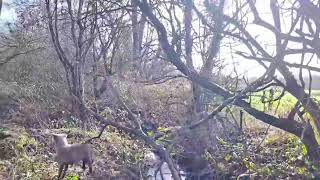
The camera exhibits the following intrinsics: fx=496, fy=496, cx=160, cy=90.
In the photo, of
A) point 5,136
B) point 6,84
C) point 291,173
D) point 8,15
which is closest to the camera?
point 291,173

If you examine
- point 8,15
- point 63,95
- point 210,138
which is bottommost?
point 210,138

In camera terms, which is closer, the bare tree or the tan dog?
the bare tree

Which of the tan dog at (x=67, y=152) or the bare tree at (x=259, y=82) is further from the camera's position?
the tan dog at (x=67, y=152)

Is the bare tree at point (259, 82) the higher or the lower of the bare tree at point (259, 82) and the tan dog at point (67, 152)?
the higher

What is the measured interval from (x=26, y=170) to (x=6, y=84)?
7.50m

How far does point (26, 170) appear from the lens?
29.2 feet

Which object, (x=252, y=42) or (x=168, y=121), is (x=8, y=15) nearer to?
(x=168, y=121)

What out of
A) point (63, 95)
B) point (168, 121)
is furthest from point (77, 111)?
point (168, 121)

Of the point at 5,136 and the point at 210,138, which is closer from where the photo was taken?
the point at 210,138

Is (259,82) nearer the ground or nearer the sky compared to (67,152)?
nearer the sky

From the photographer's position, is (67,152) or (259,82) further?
(67,152)

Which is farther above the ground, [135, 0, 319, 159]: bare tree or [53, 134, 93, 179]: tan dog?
[135, 0, 319, 159]: bare tree

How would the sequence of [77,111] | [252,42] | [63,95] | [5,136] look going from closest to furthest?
1. [252,42]
2. [5,136]
3. [77,111]
4. [63,95]

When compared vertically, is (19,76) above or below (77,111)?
above
